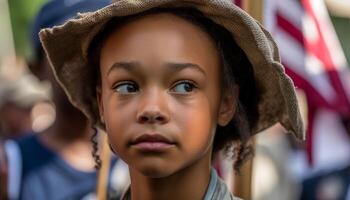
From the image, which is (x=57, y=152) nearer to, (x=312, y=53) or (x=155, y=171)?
(x=312, y=53)

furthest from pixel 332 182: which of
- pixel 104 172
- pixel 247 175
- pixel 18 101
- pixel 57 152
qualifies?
pixel 18 101

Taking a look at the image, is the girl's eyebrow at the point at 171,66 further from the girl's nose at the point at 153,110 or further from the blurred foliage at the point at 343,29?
the blurred foliage at the point at 343,29

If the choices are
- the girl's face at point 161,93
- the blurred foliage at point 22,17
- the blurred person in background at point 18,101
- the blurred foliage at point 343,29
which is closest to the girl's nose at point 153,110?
the girl's face at point 161,93

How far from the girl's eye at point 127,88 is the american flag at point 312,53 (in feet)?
5.45

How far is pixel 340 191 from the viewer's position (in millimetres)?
5281

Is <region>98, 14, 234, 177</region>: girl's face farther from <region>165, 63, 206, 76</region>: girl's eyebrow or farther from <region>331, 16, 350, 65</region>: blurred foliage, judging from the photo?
<region>331, 16, 350, 65</region>: blurred foliage

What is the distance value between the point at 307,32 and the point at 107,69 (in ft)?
6.88

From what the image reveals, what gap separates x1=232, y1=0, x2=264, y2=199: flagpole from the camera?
3.21m

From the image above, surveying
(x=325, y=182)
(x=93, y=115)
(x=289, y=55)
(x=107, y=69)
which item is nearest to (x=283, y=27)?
(x=289, y=55)

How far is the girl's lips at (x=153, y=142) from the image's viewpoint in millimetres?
2420

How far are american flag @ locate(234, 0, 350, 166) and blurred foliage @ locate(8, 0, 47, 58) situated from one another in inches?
72.9

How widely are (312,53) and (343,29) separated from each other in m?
3.41

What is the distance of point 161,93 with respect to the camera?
2.46 metres

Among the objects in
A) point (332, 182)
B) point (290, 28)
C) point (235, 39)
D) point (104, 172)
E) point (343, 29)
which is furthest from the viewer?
point (343, 29)
